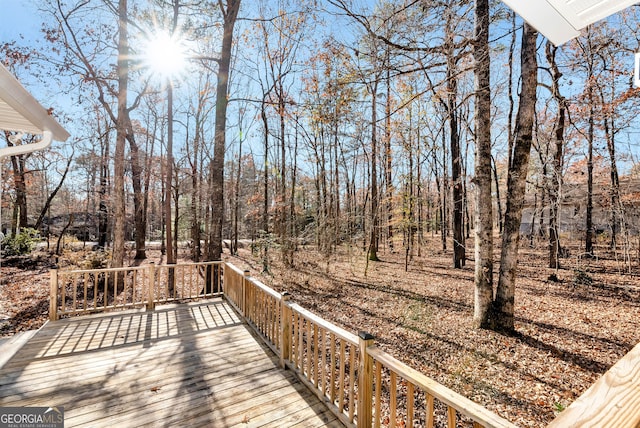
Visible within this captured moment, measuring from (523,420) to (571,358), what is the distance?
1.76 metres

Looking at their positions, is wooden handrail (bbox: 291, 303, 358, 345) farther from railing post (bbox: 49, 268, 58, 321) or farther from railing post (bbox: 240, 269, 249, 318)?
railing post (bbox: 49, 268, 58, 321)

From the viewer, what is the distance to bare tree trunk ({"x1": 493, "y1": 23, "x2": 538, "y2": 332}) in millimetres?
4445

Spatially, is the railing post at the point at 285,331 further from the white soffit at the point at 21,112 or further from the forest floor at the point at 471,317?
the white soffit at the point at 21,112

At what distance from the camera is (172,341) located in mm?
3984

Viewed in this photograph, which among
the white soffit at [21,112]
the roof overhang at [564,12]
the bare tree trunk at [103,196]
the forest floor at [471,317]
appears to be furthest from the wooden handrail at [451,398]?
the bare tree trunk at [103,196]

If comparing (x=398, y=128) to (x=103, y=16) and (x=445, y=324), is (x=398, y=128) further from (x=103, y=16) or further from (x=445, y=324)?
(x=103, y=16)

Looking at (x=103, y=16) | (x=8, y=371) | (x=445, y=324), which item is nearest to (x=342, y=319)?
(x=445, y=324)

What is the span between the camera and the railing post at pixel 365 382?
2.17 m

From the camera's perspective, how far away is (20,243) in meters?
10.5

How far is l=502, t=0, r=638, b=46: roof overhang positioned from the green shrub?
15.4 metres

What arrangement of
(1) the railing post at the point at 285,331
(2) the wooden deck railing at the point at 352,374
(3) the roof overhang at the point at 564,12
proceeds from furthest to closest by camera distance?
1. (1) the railing post at the point at 285,331
2. (2) the wooden deck railing at the point at 352,374
3. (3) the roof overhang at the point at 564,12

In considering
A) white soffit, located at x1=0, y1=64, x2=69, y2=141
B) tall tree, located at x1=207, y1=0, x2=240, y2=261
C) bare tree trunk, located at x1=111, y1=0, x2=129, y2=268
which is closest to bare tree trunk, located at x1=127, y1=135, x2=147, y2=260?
bare tree trunk, located at x1=111, y1=0, x2=129, y2=268

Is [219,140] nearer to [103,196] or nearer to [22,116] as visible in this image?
[22,116]

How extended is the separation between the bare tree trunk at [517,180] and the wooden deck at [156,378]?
3794 millimetres
